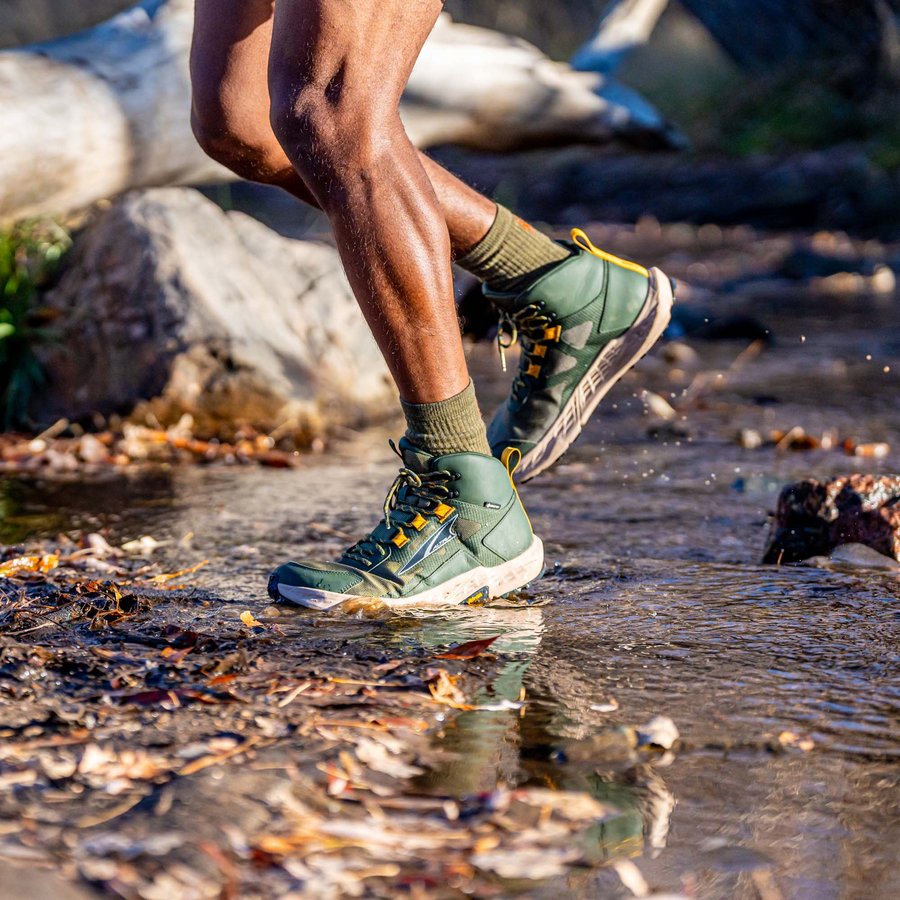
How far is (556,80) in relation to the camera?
A: 6957mm

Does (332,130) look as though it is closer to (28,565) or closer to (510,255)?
(510,255)

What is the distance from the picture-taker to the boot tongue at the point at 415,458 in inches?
101

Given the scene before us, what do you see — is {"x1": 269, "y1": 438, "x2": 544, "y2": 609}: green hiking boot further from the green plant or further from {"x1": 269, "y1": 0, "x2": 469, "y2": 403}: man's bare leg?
the green plant

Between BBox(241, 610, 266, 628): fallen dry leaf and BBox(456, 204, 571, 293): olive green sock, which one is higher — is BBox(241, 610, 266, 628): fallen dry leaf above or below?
below

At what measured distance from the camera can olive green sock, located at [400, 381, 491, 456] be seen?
2518 mm

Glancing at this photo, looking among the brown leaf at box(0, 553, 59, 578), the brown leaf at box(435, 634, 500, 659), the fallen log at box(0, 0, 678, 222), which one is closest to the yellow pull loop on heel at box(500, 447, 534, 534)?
the brown leaf at box(435, 634, 500, 659)

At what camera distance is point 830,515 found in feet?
9.55

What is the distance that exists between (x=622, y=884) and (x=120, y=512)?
243cm

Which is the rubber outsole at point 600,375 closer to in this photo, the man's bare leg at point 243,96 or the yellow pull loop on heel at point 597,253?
the yellow pull loop on heel at point 597,253

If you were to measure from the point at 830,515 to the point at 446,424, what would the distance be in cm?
96

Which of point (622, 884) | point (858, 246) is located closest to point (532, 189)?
point (858, 246)

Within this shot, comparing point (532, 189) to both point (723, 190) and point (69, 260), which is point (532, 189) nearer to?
point (723, 190)

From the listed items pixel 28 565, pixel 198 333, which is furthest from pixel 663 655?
pixel 198 333

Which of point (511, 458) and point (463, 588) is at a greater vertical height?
point (511, 458)
